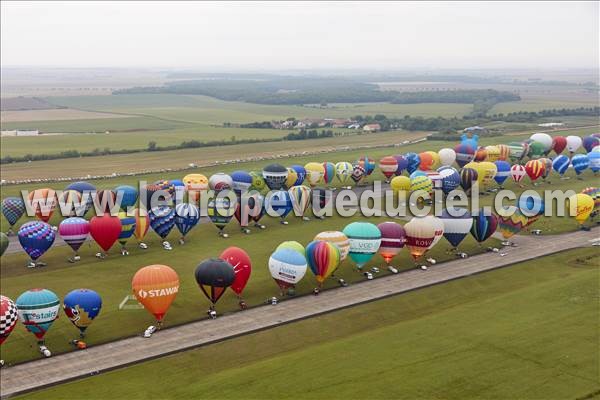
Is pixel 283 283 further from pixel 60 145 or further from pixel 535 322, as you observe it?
pixel 60 145

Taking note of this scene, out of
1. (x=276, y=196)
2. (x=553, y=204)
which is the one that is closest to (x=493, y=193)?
(x=553, y=204)

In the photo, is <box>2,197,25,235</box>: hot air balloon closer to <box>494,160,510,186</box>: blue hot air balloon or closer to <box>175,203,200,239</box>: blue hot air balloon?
<box>175,203,200,239</box>: blue hot air balloon

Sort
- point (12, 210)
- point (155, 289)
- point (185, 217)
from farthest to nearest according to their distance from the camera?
point (12, 210) → point (185, 217) → point (155, 289)

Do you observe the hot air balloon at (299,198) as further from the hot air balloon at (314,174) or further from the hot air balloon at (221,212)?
the hot air balloon at (314,174)

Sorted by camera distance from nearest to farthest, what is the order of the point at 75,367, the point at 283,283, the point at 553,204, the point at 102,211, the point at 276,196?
1. the point at 75,367
2. the point at 283,283
3. the point at 102,211
4. the point at 276,196
5. the point at 553,204

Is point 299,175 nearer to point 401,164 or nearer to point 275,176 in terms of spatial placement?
point 275,176

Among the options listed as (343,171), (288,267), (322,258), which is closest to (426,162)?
(343,171)
